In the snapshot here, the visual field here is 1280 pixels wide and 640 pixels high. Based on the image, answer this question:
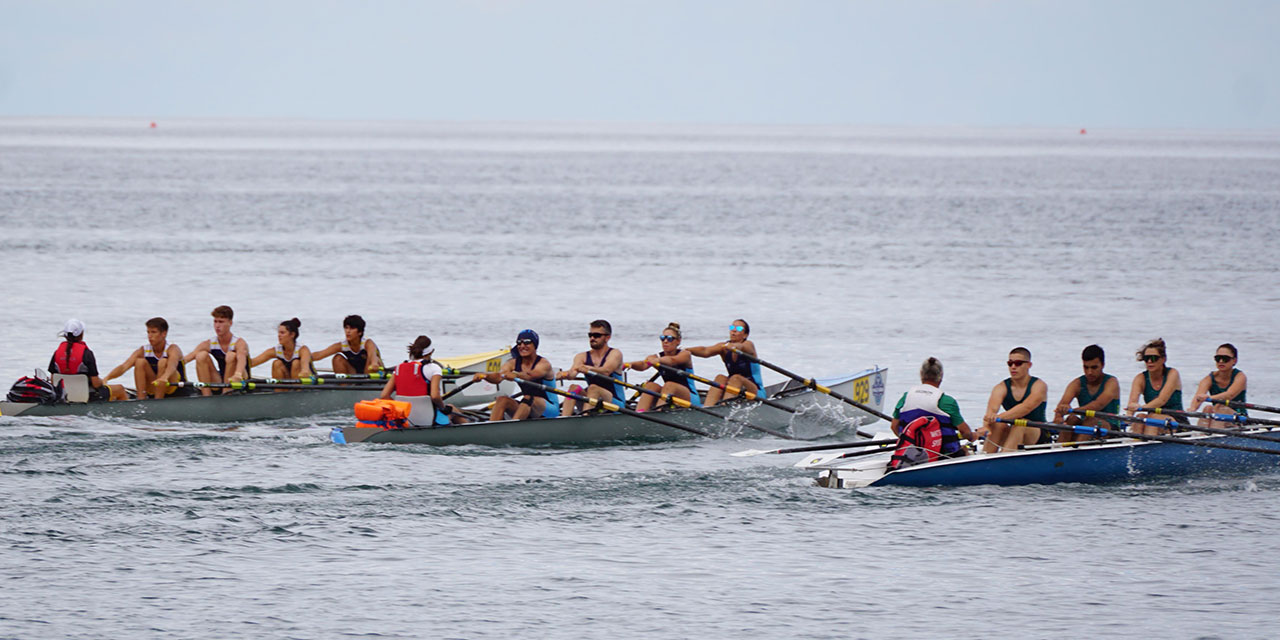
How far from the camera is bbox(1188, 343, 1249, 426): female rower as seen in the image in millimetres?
18731

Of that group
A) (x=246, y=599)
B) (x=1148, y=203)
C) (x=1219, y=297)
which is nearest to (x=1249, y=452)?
(x=246, y=599)

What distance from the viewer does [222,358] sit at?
2186 centimetres

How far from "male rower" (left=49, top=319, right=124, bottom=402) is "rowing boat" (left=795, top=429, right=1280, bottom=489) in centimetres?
1005

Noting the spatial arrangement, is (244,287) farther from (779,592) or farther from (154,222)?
(779,592)

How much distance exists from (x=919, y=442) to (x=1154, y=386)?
3.55 meters

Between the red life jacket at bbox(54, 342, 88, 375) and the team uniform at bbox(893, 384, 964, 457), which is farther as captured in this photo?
the red life jacket at bbox(54, 342, 88, 375)

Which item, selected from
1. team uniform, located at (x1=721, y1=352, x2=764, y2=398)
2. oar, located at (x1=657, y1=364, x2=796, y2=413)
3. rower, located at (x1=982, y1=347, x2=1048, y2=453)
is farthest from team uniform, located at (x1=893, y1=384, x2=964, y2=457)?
team uniform, located at (x1=721, y1=352, x2=764, y2=398)

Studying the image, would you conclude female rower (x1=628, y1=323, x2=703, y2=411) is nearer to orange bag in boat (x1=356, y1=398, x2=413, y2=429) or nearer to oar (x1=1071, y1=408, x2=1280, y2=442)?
orange bag in boat (x1=356, y1=398, x2=413, y2=429)

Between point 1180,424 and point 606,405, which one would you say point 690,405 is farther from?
point 1180,424

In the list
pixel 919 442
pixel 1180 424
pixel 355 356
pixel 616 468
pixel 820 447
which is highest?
pixel 355 356

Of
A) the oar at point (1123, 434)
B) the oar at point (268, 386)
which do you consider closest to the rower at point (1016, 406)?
the oar at point (1123, 434)

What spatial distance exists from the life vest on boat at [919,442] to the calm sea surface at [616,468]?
47 cm

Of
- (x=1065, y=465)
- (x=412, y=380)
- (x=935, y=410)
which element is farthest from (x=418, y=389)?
(x=1065, y=465)

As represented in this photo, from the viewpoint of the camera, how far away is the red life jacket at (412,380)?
1953 centimetres
